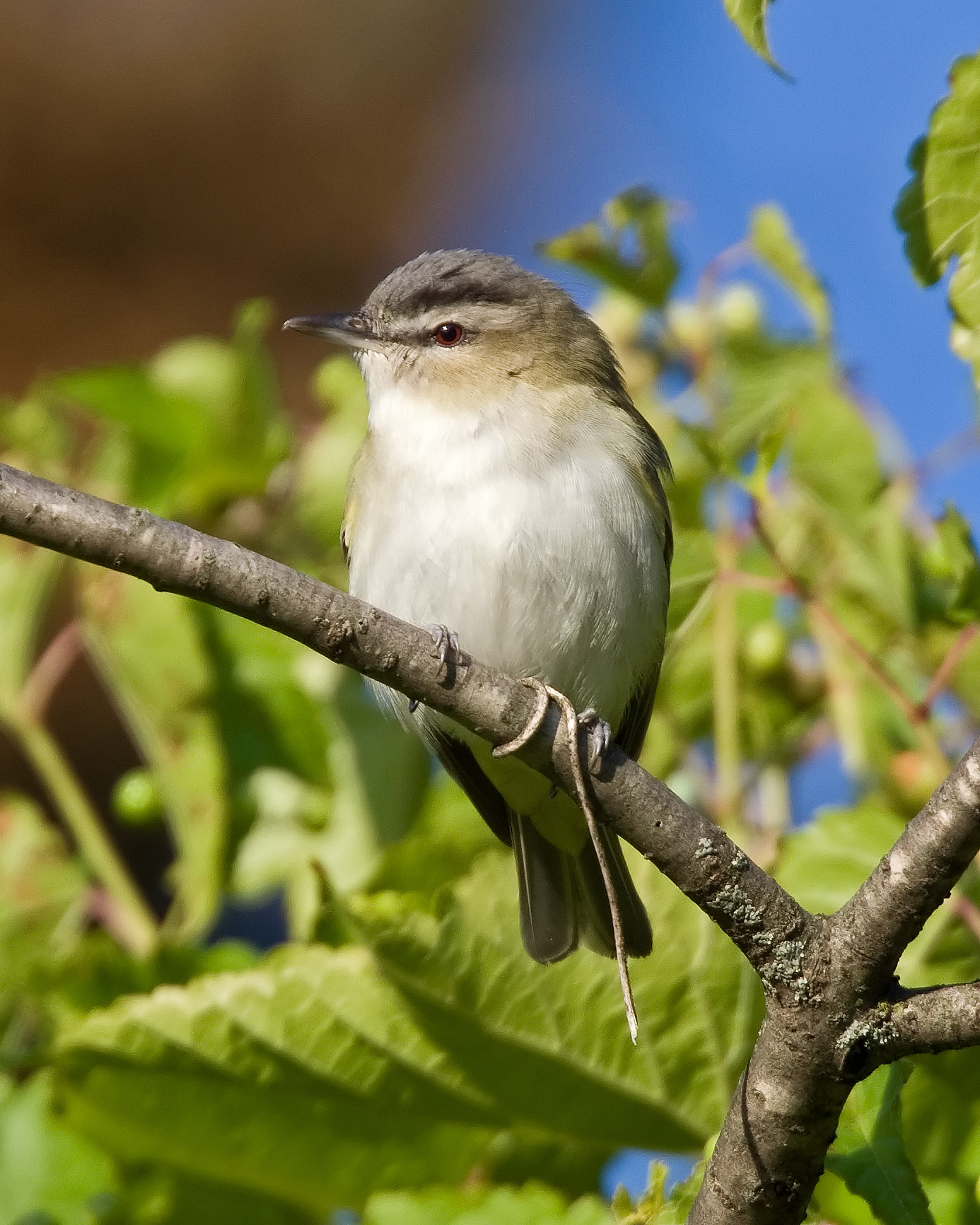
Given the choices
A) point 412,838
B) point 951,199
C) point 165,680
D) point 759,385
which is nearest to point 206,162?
point 165,680

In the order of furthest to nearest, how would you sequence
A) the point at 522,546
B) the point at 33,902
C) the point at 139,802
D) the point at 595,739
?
the point at 139,802, the point at 33,902, the point at 522,546, the point at 595,739

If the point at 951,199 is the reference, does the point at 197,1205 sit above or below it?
below

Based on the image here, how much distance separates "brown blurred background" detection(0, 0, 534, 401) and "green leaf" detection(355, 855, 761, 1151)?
707 cm

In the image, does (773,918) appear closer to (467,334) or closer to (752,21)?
(752,21)

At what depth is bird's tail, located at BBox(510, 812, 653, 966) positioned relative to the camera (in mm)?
2541

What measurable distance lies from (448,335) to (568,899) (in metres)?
1.35

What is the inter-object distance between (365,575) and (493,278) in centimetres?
98

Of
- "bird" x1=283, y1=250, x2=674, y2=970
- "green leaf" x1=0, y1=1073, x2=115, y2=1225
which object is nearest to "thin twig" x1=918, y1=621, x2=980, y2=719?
"bird" x1=283, y1=250, x2=674, y2=970

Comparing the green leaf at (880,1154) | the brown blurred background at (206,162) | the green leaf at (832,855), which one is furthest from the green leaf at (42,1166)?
the brown blurred background at (206,162)

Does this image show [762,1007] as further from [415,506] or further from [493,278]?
[493,278]

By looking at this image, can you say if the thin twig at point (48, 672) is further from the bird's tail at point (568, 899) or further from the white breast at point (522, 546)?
the bird's tail at point (568, 899)

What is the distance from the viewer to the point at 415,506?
3066mm

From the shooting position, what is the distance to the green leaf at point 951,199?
209 centimetres

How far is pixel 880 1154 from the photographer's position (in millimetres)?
1802
